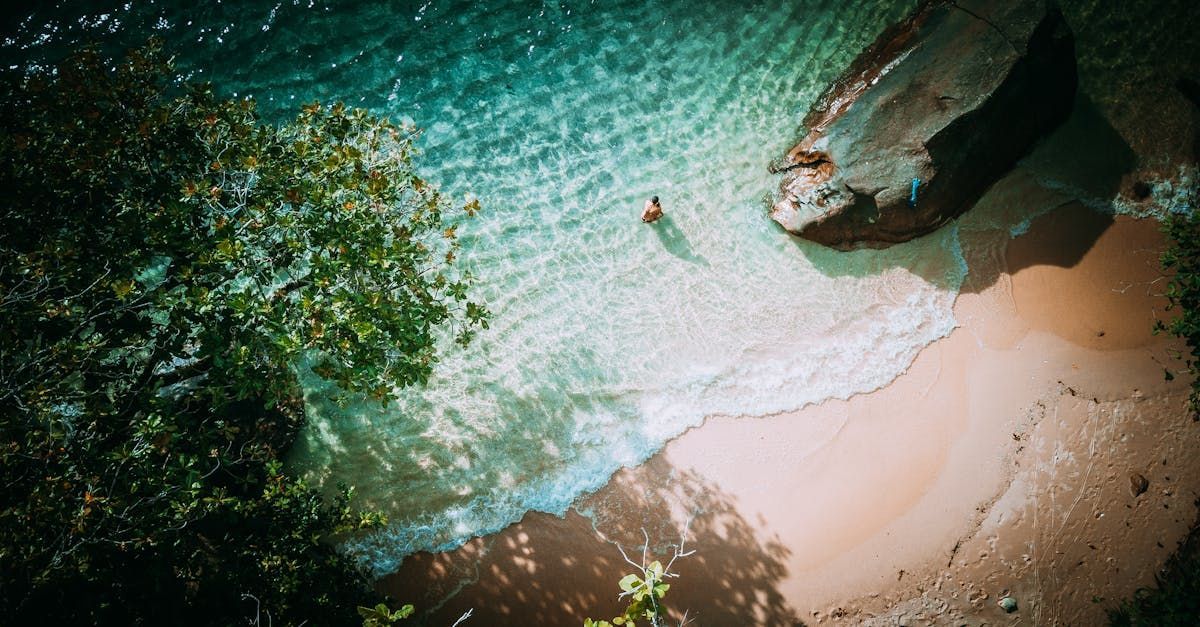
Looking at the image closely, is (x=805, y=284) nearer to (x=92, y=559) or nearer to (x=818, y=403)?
(x=818, y=403)

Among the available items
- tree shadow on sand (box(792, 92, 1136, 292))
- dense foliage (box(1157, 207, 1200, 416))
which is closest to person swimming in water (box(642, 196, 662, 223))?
tree shadow on sand (box(792, 92, 1136, 292))

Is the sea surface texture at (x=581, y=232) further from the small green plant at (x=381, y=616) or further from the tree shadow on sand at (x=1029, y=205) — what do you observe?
the small green plant at (x=381, y=616)

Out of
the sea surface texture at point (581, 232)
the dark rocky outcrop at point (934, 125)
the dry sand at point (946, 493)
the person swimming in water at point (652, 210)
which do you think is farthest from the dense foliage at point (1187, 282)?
the person swimming in water at point (652, 210)

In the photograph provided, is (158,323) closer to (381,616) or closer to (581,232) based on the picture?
(381,616)

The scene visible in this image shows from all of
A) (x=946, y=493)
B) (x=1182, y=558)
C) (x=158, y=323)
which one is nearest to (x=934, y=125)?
(x=946, y=493)

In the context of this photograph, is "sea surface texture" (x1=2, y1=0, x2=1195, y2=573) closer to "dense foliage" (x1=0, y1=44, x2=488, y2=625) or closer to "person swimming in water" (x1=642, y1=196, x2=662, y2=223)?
"person swimming in water" (x1=642, y1=196, x2=662, y2=223)

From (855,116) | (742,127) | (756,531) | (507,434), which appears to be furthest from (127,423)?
(855,116)
